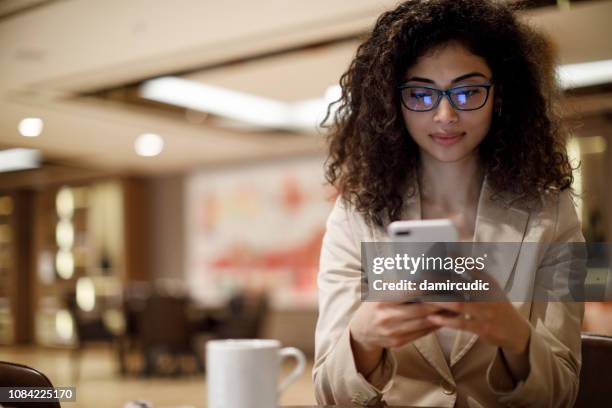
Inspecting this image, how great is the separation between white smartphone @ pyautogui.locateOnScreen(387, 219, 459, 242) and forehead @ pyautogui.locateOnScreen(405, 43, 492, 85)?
419 millimetres

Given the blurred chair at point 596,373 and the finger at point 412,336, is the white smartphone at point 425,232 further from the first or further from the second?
the blurred chair at point 596,373

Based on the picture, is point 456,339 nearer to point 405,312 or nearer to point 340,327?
point 340,327

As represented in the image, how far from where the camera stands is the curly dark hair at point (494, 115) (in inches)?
43.6

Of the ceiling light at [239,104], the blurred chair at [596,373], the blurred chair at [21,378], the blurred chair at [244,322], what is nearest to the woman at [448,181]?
the blurred chair at [596,373]

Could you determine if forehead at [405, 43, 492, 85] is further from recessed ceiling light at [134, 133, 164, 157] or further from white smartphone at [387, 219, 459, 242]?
recessed ceiling light at [134, 133, 164, 157]

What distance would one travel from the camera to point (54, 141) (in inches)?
75.0

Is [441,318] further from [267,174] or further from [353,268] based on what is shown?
[267,174]

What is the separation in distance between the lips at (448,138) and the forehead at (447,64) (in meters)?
0.08

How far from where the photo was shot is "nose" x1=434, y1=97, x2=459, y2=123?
1.00 metres

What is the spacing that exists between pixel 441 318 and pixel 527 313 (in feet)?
Answer: 1.19

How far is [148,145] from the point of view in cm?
754

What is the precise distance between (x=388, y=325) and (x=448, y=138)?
0.37 m

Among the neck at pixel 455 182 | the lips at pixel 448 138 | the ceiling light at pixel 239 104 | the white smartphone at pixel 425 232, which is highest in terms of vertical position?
the ceiling light at pixel 239 104

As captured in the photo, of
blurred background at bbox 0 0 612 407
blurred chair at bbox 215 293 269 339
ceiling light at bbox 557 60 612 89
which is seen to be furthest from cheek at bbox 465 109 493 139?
blurred chair at bbox 215 293 269 339
